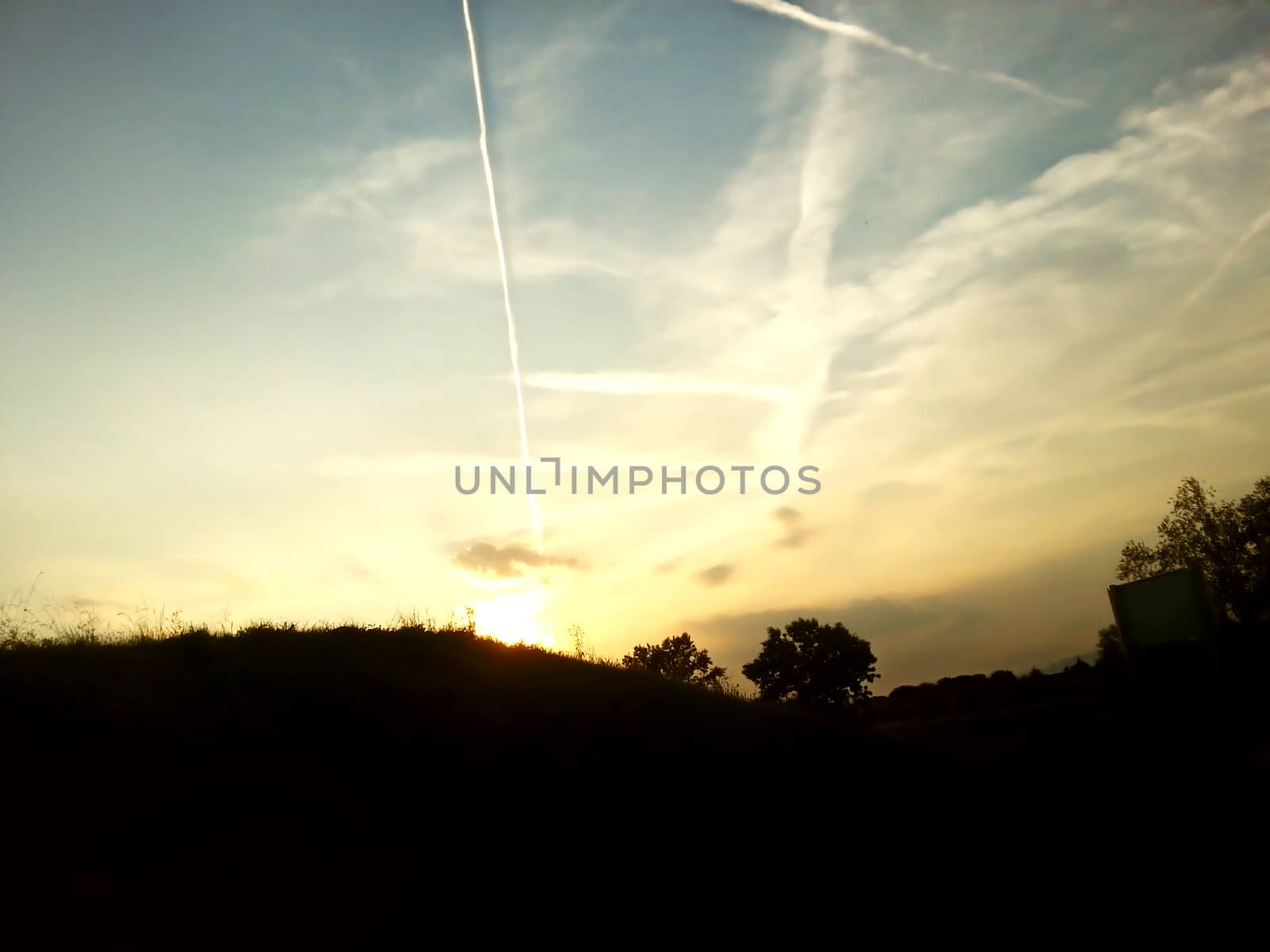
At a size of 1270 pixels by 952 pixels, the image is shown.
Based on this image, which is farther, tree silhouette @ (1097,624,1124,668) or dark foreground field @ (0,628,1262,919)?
tree silhouette @ (1097,624,1124,668)

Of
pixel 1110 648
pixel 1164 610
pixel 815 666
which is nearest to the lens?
pixel 1164 610

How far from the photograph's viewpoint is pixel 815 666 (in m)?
72.1

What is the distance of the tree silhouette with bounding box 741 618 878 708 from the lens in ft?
234

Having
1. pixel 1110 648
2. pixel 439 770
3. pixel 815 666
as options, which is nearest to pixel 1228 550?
pixel 1110 648

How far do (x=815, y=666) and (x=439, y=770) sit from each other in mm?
67345

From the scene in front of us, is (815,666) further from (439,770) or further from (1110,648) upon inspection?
(439,770)

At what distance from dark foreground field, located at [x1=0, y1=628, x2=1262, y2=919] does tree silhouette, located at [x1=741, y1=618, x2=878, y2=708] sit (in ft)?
177

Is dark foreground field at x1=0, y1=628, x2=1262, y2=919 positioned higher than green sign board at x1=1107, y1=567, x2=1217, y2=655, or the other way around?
green sign board at x1=1107, y1=567, x2=1217, y2=655

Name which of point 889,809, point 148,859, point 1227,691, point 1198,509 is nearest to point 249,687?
point 148,859

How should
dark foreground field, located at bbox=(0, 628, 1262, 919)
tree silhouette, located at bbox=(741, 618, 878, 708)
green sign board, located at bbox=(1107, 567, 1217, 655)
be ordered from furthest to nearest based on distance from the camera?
tree silhouette, located at bbox=(741, 618, 878, 708)
green sign board, located at bbox=(1107, 567, 1217, 655)
dark foreground field, located at bbox=(0, 628, 1262, 919)

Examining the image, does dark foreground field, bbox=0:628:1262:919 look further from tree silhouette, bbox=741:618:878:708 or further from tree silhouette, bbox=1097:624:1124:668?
tree silhouette, bbox=741:618:878:708

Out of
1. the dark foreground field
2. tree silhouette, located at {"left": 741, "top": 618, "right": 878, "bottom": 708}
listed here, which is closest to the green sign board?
the dark foreground field

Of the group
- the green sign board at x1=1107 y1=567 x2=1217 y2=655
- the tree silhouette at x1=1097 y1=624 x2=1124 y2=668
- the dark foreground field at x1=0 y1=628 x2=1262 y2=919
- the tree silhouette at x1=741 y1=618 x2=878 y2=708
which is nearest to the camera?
the dark foreground field at x1=0 y1=628 x2=1262 y2=919

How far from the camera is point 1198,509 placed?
5388 cm
